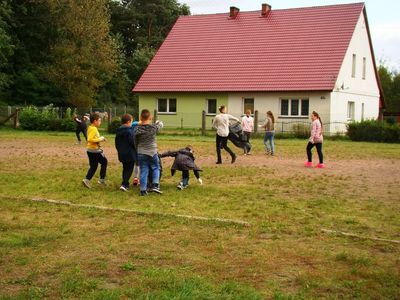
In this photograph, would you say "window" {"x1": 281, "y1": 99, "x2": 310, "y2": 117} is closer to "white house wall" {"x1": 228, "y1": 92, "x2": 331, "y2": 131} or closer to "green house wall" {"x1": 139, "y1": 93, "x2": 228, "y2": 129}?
"white house wall" {"x1": 228, "y1": 92, "x2": 331, "y2": 131}

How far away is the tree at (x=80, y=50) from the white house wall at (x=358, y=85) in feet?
68.4

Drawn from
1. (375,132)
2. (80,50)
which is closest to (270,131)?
(375,132)

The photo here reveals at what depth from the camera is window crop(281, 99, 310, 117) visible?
36.2 meters

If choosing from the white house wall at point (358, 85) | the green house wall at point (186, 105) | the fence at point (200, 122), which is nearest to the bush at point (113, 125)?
the fence at point (200, 122)

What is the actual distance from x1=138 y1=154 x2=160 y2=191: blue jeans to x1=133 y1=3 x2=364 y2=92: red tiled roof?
995 inches

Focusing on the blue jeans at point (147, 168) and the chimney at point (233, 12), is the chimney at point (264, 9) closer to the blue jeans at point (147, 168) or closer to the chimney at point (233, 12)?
the chimney at point (233, 12)

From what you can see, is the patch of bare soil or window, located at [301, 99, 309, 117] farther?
window, located at [301, 99, 309, 117]

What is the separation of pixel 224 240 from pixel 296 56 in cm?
3190

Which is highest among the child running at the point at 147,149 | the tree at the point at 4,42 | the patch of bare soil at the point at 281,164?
the tree at the point at 4,42

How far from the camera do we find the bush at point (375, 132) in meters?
30.2

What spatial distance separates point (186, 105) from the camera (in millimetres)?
40156

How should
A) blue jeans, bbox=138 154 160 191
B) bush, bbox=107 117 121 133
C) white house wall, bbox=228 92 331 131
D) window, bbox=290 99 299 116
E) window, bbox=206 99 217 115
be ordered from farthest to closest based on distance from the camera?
window, bbox=206 99 217 115
window, bbox=290 99 299 116
white house wall, bbox=228 92 331 131
bush, bbox=107 117 121 133
blue jeans, bbox=138 154 160 191

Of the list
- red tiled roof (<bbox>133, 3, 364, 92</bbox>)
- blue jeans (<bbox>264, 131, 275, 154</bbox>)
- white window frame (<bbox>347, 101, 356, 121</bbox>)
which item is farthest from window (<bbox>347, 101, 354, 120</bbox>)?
blue jeans (<bbox>264, 131, 275, 154</bbox>)

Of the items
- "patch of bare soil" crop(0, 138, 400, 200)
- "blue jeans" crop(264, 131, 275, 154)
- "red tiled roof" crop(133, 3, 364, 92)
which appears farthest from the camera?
"red tiled roof" crop(133, 3, 364, 92)
